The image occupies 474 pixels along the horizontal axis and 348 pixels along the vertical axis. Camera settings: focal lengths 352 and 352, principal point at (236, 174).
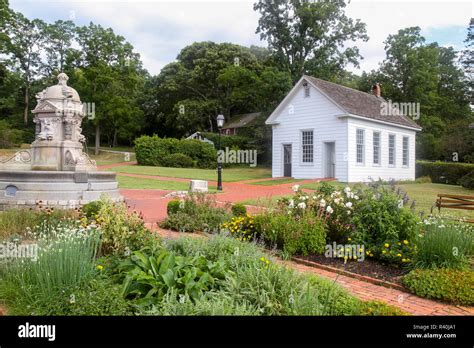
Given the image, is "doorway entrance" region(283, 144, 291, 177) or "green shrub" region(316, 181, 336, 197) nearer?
"green shrub" region(316, 181, 336, 197)

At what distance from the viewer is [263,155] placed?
3569 centimetres

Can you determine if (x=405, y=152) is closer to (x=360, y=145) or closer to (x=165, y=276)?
(x=360, y=145)

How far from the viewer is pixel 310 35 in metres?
32.7

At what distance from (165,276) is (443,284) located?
3.51 metres

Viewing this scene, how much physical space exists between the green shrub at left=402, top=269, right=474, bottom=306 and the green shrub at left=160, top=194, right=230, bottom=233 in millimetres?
4020

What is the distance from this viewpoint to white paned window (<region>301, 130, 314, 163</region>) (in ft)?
78.2

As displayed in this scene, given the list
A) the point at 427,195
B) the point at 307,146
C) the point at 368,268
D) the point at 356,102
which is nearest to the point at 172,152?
the point at 307,146

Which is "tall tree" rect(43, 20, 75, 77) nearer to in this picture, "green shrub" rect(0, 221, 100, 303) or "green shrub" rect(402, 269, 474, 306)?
"green shrub" rect(0, 221, 100, 303)

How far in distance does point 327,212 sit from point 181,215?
3.60m

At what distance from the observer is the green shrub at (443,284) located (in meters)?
4.36

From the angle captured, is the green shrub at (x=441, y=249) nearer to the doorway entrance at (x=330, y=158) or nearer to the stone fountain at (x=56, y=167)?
the stone fountain at (x=56, y=167)

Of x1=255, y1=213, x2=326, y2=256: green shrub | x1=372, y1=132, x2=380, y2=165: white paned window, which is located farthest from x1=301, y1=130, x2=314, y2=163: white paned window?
x1=255, y1=213, x2=326, y2=256: green shrub
